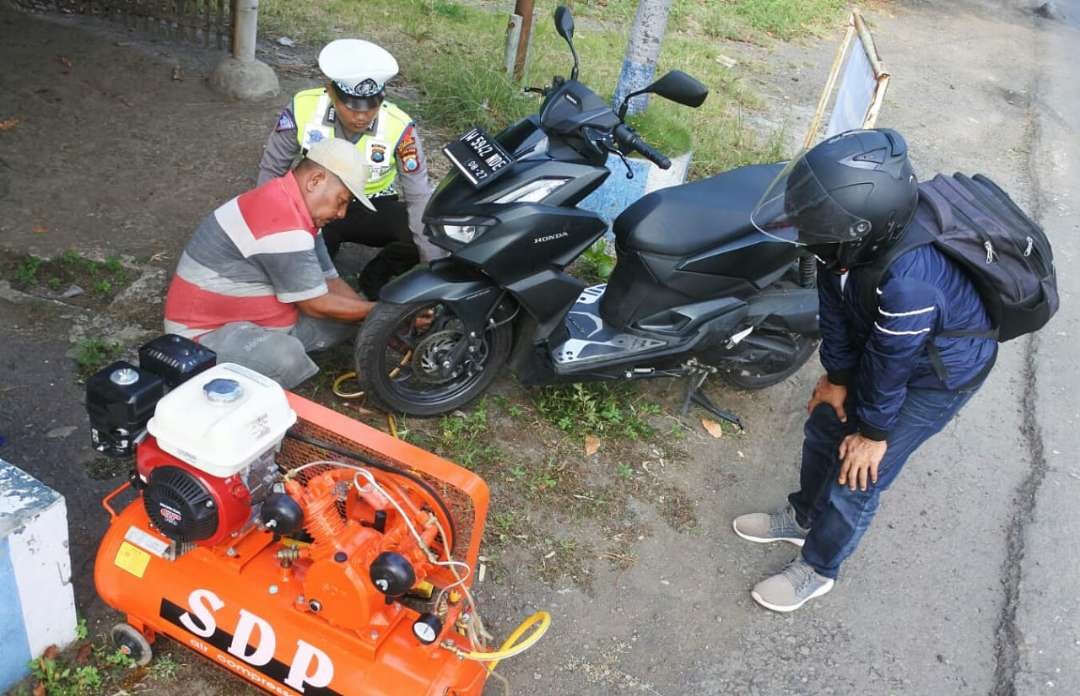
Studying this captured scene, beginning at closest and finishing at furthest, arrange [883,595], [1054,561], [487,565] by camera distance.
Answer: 1. [487,565]
2. [883,595]
3. [1054,561]

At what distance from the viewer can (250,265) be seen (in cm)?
319

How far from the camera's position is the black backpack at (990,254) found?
2.54m

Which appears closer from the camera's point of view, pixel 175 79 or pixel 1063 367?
pixel 1063 367

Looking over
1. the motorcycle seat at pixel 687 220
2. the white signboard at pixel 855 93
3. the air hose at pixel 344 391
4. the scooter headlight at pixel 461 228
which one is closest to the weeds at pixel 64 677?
the air hose at pixel 344 391

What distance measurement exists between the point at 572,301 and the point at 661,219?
49 centimetres

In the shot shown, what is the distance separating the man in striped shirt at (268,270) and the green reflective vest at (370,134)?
0.58m

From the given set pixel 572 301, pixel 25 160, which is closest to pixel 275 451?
pixel 572 301

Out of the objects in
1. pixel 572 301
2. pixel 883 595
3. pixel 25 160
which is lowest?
pixel 25 160

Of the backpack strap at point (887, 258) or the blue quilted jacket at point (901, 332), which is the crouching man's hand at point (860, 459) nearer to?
the blue quilted jacket at point (901, 332)

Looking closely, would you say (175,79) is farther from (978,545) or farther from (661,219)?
(978,545)

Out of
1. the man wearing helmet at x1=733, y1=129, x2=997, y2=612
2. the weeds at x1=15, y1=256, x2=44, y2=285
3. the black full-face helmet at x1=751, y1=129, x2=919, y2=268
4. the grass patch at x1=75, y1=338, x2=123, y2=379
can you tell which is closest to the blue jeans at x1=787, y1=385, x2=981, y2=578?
the man wearing helmet at x1=733, y1=129, x2=997, y2=612

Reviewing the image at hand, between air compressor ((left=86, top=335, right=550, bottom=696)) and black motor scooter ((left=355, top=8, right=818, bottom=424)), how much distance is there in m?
0.99

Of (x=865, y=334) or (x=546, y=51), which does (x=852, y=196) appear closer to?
(x=865, y=334)

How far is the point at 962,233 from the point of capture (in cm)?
257
